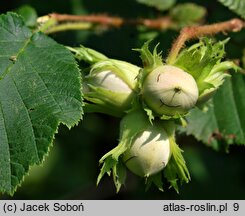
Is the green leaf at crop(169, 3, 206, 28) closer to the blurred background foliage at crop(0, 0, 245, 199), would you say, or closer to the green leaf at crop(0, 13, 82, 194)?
the blurred background foliage at crop(0, 0, 245, 199)


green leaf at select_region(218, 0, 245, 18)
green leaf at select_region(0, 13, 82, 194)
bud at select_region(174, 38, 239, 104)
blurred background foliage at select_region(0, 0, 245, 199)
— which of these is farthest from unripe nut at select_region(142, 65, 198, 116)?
blurred background foliage at select_region(0, 0, 245, 199)

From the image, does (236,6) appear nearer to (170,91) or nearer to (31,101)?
(170,91)

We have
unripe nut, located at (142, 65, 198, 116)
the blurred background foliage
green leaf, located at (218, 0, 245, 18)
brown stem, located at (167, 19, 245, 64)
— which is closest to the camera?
unripe nut, located at (142, 65, 198, 116)

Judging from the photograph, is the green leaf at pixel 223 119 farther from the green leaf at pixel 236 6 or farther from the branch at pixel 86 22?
the branch at pixel 86 22

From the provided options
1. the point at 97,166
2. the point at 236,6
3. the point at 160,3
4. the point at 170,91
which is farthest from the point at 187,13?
the point at 97,166

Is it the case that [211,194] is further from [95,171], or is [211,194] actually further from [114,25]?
[114,25]

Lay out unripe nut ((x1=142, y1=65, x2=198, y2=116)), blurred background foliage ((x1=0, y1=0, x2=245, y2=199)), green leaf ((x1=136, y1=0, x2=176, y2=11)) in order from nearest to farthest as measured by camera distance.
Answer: unripe nut ((x1=142, y1=65, x2=198, y2=116)), green leaf ((x1=136, y1=0, x2=176, y2=11)), blurred background foliage ((x1=0, y1=0, x2=245, y2=199))
